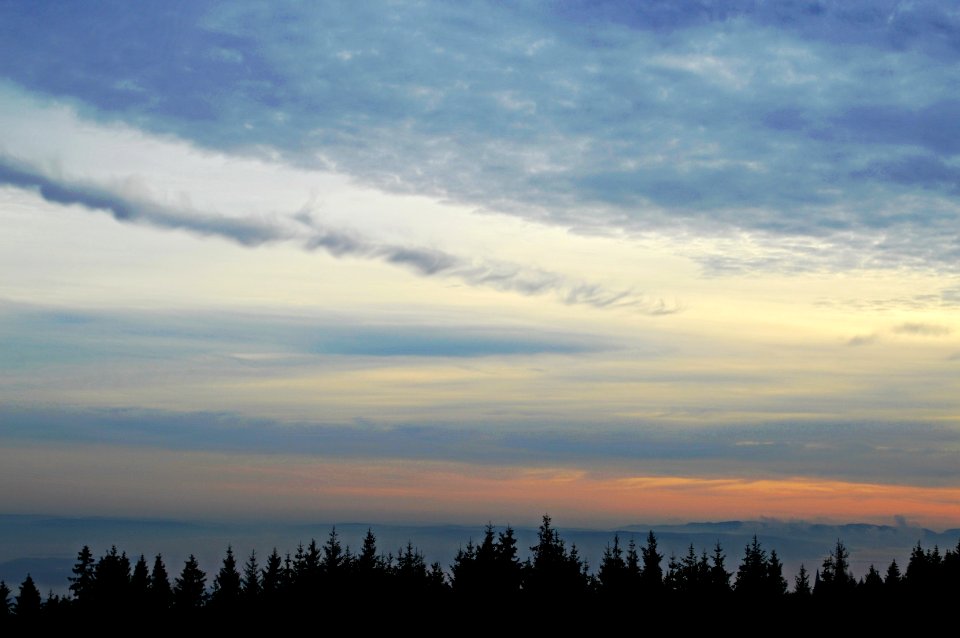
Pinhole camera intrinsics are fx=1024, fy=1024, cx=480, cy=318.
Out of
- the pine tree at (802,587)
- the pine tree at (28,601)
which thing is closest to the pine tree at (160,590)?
the pine tree at (28,601)

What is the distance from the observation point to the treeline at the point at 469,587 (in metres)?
84.1

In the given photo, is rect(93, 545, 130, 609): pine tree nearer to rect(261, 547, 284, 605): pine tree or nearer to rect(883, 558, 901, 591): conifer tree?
rect(261, 547, 284, 605): pine tree

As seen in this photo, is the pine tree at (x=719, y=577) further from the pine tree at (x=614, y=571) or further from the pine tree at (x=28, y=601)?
the pine tree at (x=28, y=601)

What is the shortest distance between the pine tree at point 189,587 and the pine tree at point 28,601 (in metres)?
Result: 13.0

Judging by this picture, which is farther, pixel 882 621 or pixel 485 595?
pixel 882 621

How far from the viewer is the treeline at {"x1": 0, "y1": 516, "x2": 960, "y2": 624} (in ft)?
276

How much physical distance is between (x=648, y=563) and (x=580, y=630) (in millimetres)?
13983

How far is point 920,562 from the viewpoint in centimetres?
11169

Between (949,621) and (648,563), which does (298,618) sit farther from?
(949,621)

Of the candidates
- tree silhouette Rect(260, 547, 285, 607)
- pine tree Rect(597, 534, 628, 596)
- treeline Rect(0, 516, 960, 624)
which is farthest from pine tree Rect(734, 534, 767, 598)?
tree silhouette Rect(260, 547, 285, 607)

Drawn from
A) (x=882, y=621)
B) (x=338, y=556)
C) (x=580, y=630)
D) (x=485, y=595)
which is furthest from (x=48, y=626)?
(x=882, y=621)

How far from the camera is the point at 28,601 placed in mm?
98125

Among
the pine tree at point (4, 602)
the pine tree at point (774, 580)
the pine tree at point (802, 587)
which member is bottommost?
the pine tree at point (4, 602)

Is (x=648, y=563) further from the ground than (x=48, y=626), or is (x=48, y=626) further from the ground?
(x=648, y=563)
